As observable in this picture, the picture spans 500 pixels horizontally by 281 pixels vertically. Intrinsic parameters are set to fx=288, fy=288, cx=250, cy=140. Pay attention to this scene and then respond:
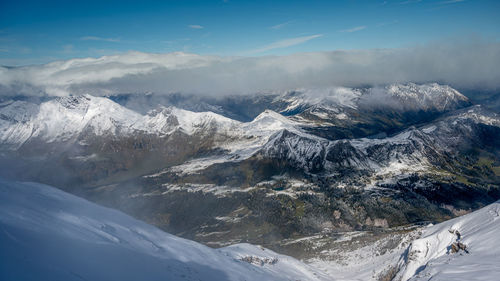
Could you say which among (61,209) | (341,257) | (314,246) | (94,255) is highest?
(61,209)

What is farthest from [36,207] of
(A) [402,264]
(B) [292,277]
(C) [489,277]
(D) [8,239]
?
(A) [402,264]

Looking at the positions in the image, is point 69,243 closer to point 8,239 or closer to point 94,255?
point 94,255

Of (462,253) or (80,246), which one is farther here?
(462,253)

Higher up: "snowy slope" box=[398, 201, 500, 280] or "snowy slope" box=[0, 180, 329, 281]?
"snowy slope" box=[0, 180, 329, 281]

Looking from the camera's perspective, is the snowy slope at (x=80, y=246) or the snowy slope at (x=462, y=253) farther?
the snowy slope at (x=462, y=253)

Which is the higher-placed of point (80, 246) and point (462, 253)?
point (80, 246)
